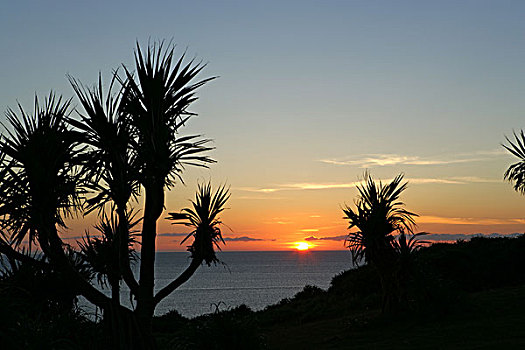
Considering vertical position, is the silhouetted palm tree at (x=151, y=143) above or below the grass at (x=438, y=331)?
above

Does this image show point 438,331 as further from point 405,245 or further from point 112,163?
point 112,163

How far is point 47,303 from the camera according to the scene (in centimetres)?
1234

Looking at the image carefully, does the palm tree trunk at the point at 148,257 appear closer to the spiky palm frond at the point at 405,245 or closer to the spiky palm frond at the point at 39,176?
the spiky palm frond at the point at 39,176

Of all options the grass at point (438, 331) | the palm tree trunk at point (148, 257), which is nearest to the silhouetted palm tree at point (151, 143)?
the palm tree trunk at point (148, 257)

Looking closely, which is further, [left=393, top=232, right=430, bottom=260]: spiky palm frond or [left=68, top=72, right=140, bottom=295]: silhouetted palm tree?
[left=393, top=232, right=430, bottom=260]: spiky palm frond

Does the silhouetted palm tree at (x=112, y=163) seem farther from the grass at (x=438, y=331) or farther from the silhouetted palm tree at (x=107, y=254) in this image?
the grass at (x=438, y=331)

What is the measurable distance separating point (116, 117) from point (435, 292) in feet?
36.1

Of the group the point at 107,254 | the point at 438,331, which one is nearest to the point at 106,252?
the point at 107,254

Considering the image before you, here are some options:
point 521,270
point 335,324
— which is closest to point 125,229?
point 335,324

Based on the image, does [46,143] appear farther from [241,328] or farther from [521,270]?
[521,270]

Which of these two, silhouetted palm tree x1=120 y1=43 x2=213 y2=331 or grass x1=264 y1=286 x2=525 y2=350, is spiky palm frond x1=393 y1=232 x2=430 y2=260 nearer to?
grass x1=264 y1=286 x2=525 y2=350

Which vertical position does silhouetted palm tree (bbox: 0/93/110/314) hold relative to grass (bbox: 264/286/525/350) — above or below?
above

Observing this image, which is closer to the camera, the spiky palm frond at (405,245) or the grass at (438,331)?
the grass at (438,331)

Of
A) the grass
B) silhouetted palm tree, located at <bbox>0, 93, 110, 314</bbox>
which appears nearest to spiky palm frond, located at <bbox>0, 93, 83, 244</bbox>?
silhouetted palm tree, located at <bbox>0, 93, 110, 314</bbox>
